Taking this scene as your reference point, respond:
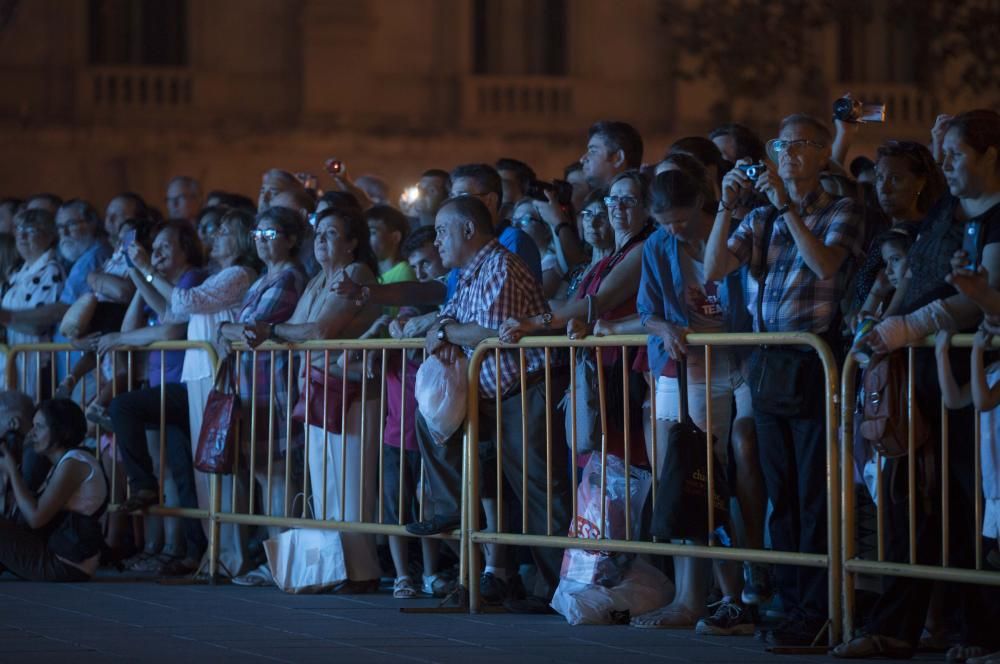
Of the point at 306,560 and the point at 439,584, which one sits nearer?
the point at 439,584

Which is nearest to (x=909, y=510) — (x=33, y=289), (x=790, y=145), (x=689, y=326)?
(x=689, y=326)

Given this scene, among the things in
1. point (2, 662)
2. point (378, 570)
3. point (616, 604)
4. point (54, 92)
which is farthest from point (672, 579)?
point (54, 92)

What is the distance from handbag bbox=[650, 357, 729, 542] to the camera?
812cm

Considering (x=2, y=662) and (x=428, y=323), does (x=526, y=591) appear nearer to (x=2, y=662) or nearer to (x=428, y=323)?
(x=428, y=323)

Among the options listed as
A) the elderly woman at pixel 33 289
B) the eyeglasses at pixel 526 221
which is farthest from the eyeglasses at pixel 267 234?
the elderly woman at pixel 33 289

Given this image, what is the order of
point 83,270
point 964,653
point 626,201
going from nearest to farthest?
1. point 964,653
2. point 626,201
3. point 83,270

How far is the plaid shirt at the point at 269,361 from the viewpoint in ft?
33.8

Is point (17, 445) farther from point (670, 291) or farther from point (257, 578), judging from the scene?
point (670, 291)

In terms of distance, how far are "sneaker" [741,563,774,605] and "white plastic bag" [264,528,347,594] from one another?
2.20 metres

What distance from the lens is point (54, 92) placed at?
24.4 m

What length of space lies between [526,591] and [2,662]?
2926mm

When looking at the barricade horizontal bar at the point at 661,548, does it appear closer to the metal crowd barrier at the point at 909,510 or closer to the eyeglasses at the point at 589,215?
the metal crowd barrier at the point at 909,510

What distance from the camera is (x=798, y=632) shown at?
7863 millimetres

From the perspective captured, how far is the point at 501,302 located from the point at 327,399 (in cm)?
134
